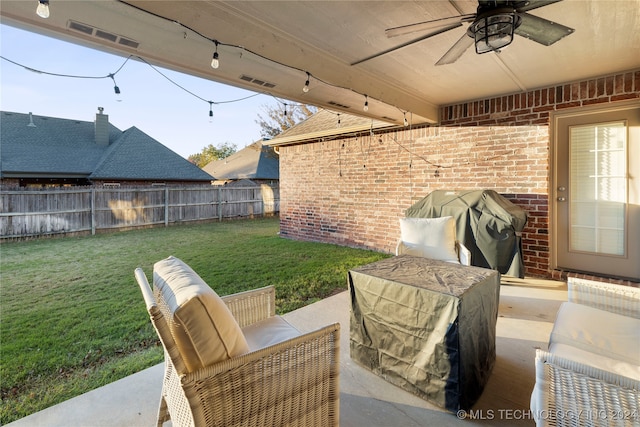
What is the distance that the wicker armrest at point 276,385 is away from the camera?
47.1 inches

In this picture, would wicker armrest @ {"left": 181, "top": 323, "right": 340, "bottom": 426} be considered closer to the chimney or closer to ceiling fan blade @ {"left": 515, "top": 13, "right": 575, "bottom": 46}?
ceiling fan blade @ {"left": 515, "top": 13, "right": 575, "bottom": 46}

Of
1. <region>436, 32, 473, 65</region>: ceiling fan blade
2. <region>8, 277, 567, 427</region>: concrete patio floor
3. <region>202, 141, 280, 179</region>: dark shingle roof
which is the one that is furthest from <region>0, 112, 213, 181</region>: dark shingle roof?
<region>436, 32, 473, 65</region>: ceiling fan blade

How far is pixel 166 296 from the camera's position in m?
1.36

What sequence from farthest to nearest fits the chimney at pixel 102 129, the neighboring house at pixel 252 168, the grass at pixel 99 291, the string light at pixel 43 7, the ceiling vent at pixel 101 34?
the neighboring house at pixel 252 168
the chimney at pixel 102 129
the grass at pixel 99 291
the ceiling vent at pixel 101 34
the string light at pixel 43 7

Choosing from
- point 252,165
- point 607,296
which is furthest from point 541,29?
point 252,165

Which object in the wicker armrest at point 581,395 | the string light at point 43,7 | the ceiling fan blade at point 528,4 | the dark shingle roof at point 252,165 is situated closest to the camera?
the wicker armrest at point 581,395

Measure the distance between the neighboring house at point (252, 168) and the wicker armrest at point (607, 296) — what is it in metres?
17.1

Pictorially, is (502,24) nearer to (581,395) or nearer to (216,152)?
(581,395)

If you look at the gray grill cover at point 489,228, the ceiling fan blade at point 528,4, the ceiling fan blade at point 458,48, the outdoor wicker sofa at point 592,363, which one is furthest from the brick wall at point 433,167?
the ceiling fan blade at point 528,4

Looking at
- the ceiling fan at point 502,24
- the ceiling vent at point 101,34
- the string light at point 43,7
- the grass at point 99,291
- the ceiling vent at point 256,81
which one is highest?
the ceiling vent at point 256,81

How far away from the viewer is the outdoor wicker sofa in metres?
1.12

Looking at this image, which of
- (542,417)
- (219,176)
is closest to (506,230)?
(542,417)

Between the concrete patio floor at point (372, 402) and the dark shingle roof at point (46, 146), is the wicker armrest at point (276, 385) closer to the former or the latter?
the concrete patio floor at point (372, 402)

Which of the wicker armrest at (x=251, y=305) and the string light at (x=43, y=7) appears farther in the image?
the wicker armrest at (x=251, y=305)
